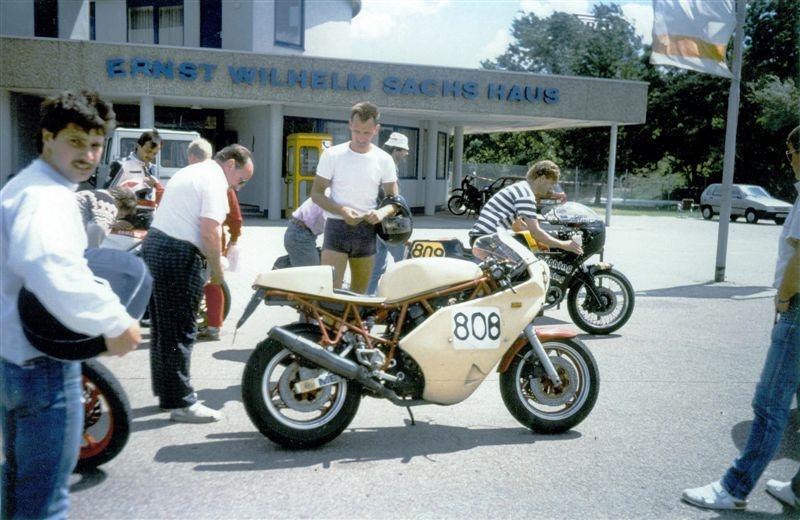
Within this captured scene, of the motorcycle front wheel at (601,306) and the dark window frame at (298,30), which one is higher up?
the dark window frame at (298,30)

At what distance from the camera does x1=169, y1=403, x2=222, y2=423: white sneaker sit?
466 centimetres

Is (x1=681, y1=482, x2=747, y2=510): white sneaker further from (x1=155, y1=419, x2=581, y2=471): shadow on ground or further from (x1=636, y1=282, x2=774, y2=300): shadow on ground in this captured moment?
(x1=636, y1=282, x2=774, y2=300): shadow on ground

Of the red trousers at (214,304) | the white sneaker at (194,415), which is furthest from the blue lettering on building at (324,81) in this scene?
the white sneaker at (194,415)

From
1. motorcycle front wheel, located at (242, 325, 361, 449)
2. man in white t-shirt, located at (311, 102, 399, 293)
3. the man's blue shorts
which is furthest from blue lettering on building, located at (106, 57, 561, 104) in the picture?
motorcycle front wheel, located at (242, 325, 361, 449)

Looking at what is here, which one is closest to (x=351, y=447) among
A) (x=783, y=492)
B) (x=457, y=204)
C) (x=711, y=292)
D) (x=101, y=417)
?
(x=101, y=417)

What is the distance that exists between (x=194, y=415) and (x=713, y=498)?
2995mm

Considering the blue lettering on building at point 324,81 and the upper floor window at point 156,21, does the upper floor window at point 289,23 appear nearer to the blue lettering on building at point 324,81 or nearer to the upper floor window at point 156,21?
the upper floor window at point 156,21

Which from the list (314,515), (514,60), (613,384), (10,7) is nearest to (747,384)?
(613,384)

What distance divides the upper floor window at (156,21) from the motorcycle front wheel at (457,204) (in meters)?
10.7

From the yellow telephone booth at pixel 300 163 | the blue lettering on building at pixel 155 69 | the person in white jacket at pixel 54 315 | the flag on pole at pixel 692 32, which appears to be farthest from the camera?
the yellow telephone booth at pixel 300 163

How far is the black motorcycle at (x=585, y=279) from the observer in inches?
299

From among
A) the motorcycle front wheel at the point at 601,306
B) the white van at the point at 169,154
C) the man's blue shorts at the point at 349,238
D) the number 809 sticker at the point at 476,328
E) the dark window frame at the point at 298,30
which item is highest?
the dark window frame at the point at 298,30

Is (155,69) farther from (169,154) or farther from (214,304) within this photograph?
(214,304)

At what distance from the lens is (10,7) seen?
25172 mm
